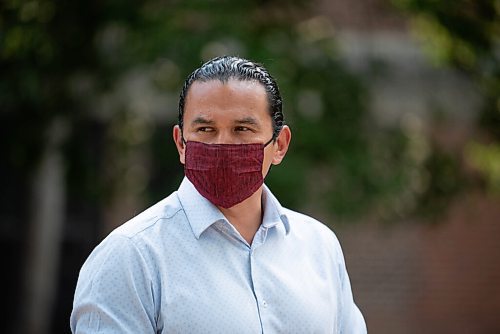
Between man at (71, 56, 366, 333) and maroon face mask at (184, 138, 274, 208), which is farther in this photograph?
maroon face mask at (184, 138, 274, 208)

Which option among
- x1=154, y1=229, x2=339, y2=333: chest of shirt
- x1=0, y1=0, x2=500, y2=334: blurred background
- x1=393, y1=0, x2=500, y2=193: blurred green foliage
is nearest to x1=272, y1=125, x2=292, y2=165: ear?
x1=154, y1=229, x2=339, y2=333: chest of shirt

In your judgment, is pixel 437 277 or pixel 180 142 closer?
pixel 180 142

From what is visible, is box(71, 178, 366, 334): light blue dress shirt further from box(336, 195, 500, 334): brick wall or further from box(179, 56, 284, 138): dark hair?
box(336, 195, 500, 334): brick wall

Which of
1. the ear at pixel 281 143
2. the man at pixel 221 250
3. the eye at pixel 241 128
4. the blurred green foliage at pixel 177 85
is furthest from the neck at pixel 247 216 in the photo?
the blurred green foliage at pixel 177 85

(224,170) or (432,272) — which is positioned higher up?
(224,170)

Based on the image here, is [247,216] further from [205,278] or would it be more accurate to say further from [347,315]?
[347,315]

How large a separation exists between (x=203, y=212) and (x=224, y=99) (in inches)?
12.4

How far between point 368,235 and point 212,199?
342 inches

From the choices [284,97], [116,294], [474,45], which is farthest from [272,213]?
[474,45]

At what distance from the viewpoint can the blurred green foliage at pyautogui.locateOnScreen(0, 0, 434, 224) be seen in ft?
24.4

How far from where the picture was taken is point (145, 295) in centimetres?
276

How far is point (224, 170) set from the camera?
2.99 m

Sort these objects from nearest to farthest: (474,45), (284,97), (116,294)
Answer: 1. (116,294)
2. (284,97)
3. (474,45)

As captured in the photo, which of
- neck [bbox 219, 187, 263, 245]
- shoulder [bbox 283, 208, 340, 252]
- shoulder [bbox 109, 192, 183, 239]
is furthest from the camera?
shoulder [bbox 283, 208, 340, 252]
